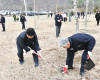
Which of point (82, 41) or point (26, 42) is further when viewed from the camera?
point (26, 42)

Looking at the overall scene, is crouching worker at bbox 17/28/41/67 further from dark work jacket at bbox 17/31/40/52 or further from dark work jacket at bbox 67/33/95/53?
dark work jacket at bbox 67/33/95/53

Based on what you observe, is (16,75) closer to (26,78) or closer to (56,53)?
(26,78)

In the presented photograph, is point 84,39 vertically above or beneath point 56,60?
above

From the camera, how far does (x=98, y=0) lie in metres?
37.9

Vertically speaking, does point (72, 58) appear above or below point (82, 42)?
below

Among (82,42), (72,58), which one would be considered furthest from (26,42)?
(82,42)

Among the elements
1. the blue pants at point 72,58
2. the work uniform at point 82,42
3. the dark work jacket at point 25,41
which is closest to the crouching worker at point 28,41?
the dark work jacket at point 25,41

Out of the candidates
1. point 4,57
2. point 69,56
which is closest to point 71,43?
point 69,56

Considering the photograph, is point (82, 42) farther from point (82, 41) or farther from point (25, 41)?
point (25, 41)

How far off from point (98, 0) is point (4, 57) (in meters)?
38.2

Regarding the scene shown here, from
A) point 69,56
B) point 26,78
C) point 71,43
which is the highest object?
point 71,43

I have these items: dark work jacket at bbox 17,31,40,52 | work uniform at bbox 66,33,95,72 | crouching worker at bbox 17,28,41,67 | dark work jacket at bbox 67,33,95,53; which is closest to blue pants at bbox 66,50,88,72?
work uniform at bbox 66,33,95,72

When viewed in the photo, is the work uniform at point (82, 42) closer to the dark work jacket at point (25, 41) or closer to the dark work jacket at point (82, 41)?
the dark work jacket at point (82, 41)

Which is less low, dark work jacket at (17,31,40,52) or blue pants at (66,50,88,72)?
dark work jacket at (17,31,40,52)
